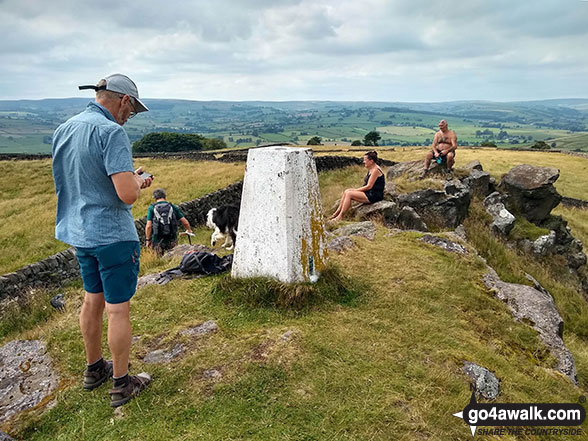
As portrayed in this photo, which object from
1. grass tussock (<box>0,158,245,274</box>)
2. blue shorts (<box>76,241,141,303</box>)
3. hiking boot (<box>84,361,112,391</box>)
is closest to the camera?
blue shorts (<box>76,241,141,303</box>)

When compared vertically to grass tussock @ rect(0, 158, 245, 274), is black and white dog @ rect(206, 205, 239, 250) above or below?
above

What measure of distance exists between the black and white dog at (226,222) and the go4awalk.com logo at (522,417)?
654 centimetres

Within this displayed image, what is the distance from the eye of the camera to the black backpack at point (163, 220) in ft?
29.7

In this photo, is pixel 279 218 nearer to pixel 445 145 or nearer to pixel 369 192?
pixel 369 192

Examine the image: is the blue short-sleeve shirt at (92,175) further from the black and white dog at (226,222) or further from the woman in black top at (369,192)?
the woman in black top at (369,192)

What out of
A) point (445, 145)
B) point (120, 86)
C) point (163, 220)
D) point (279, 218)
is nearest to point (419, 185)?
point (445, 145)

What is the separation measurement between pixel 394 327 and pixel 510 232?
8.93 m

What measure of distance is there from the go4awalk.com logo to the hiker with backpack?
7.26 m

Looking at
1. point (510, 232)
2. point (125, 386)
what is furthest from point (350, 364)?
point (510, 232)

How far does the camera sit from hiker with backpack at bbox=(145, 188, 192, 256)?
356 inches

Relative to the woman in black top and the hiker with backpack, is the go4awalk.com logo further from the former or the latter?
the hiker with backpack

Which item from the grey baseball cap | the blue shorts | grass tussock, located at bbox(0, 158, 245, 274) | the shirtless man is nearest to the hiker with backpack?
grass tussock, located at bbox(0, 158, 245, 274)

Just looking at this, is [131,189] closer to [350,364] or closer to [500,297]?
[350,364]

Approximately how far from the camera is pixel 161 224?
29.8ft
